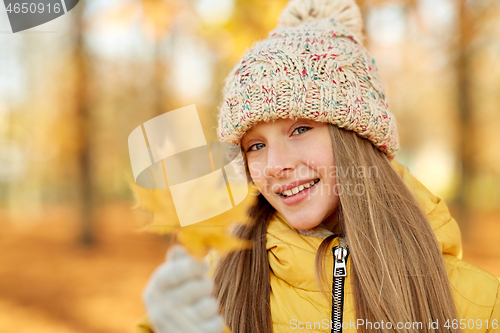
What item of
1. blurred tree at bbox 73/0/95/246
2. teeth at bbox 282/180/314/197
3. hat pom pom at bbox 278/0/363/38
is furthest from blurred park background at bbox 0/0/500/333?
teeth at bbox 282/180/314/197

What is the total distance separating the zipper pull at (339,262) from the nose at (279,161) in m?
0.38

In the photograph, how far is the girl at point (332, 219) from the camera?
4.61 feet

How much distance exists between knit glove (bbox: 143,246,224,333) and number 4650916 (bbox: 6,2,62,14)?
3265 millimetres

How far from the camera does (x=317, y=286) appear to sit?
1473 mm

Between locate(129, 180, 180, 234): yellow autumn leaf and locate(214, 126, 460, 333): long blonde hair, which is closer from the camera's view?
locate(129, 180, 180, 234): yellow autumn leaf

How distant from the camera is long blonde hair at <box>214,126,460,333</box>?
1.39m

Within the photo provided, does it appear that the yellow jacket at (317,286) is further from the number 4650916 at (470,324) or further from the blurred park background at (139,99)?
the blurred park background at (139,99)

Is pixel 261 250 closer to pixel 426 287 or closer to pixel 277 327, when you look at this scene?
pixel 277 327

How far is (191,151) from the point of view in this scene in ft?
3.69

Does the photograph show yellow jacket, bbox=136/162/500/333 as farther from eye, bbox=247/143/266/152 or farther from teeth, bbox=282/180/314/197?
eye, bbox=247/143/266/152

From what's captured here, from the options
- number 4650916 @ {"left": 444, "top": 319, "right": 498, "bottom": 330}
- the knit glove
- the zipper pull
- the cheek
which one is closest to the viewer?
the knit glove

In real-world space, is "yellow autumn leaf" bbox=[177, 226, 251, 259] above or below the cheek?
above

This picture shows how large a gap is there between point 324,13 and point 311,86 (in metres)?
0.68

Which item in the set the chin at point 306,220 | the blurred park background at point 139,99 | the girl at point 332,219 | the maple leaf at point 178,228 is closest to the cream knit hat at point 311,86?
the girl at point 332,219
